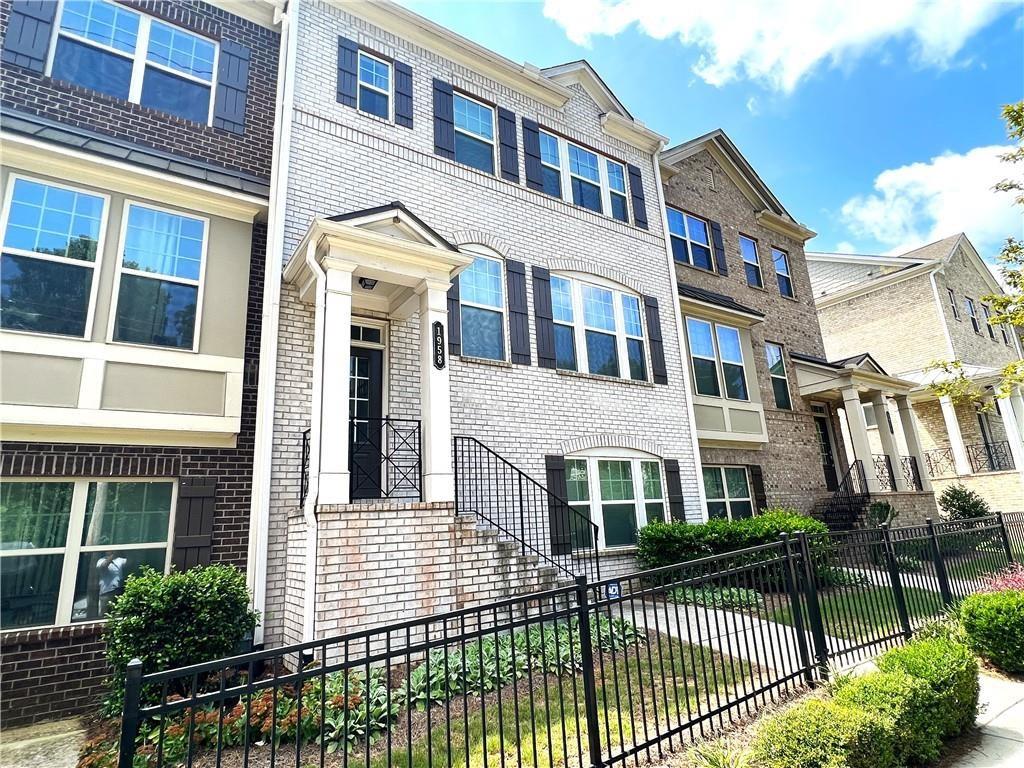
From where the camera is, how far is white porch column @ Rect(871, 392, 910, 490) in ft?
52.6

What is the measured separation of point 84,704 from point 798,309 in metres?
18.6

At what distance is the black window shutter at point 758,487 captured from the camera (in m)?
13.8

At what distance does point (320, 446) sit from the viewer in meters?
6.51

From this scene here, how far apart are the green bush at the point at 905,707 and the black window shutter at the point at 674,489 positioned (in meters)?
6.99

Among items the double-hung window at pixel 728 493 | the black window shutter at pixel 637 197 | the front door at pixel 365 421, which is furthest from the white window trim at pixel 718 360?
the front door at pixel 365 421

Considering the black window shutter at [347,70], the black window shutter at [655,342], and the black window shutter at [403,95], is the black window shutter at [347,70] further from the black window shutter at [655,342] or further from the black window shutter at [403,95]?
the black window shutter at [655,342]

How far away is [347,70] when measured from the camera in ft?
30.7

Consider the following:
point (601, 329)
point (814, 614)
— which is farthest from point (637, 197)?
point (814, 614)

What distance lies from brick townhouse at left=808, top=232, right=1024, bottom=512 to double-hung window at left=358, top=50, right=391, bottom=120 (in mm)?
15934

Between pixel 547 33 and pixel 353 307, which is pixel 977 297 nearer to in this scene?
pixel 547 33

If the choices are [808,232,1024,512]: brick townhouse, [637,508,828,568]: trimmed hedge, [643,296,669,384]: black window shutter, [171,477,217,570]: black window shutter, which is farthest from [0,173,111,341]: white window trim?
[808,232,1024,512]: brick townhouse

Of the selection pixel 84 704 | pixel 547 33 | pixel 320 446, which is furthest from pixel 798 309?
pixel 84 704

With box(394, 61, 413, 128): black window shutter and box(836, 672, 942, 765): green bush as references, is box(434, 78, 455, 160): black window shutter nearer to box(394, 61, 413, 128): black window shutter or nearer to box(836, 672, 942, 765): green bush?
box(394, 61, 413, 128): black window shutter

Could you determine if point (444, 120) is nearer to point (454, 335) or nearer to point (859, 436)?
point (454, 335)
